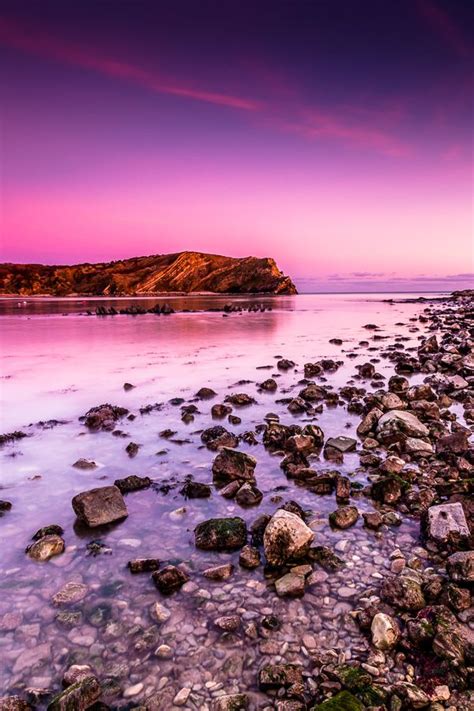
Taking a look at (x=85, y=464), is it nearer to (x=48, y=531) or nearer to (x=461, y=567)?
(x=48, y=531)

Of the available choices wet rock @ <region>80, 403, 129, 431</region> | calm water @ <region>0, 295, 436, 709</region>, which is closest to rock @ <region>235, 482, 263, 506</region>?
calm water @ <region>0, 295, 436, 709</region>

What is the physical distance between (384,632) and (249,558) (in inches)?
59.9

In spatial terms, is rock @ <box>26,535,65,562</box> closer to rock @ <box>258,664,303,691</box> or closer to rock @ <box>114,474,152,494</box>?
rock @ <box>114,474,152,494</box>

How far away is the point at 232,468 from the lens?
21.1ft

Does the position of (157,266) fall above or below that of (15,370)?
above

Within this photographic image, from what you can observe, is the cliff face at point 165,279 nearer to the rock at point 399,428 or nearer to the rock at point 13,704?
the rock at point 399,428

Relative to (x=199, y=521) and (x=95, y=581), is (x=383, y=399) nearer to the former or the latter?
(x=199, y=521)

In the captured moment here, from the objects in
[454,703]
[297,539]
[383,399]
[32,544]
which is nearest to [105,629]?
[32,544]

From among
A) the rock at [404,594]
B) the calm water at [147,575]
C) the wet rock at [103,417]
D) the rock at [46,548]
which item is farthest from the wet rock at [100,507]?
the wet rock at [103,417]

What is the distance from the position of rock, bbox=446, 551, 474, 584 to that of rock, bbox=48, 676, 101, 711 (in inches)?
132

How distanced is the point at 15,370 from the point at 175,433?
10633 mm

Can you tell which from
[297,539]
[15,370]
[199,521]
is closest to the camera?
[297,539]

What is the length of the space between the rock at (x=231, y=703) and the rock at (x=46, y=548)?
2522 millimetres

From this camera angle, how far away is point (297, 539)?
14.7ft
